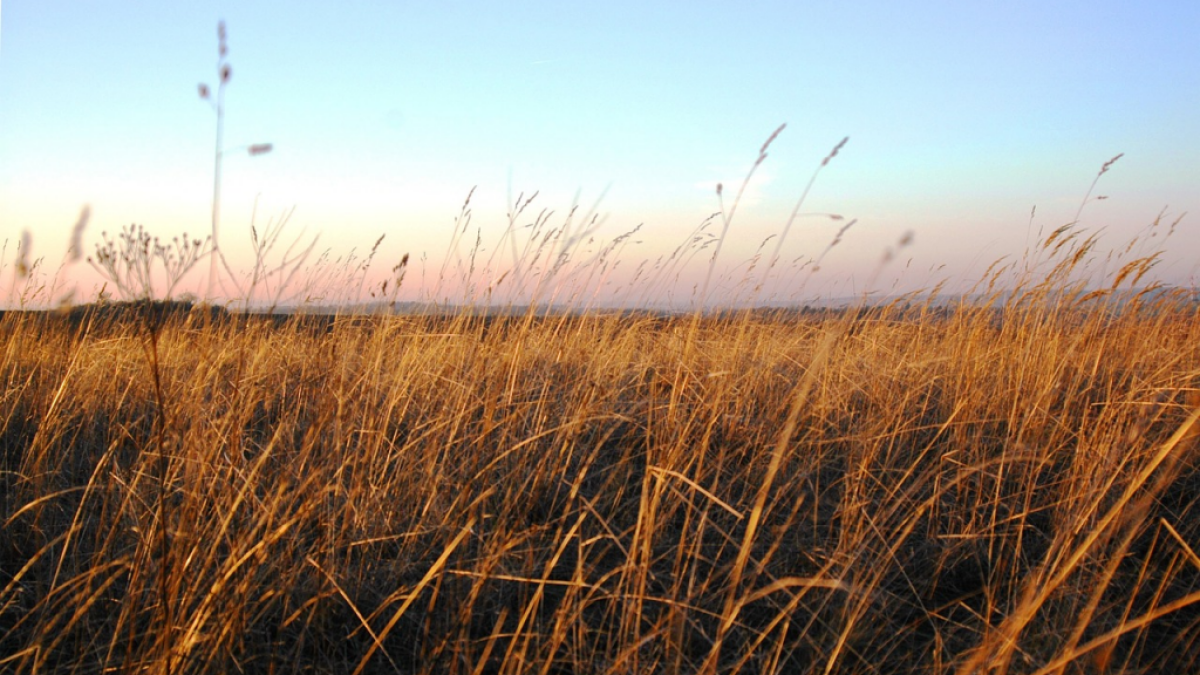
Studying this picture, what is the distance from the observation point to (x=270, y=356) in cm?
304

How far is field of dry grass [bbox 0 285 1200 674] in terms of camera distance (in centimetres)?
133

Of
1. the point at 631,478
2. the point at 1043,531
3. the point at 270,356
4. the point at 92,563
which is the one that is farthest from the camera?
the point at 270,356

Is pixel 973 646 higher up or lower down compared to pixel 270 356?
lower down

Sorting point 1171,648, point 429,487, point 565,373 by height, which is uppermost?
point 565,373

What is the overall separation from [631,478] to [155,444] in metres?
1.67

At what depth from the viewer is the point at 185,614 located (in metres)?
1.36

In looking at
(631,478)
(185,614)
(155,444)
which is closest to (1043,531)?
(631,478)

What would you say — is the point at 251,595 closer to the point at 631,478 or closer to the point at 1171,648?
the point at 631,478

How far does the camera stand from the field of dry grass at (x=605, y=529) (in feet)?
4.35

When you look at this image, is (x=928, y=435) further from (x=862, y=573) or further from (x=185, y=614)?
(x=185, y=614)

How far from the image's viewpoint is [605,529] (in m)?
1.79

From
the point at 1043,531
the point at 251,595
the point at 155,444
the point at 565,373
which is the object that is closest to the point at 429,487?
the point at 251,595

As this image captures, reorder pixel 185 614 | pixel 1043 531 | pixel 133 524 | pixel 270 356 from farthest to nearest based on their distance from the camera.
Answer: pixel 270 356 < pixel 1043 531 < pixel 133 524 < pixel 185 614

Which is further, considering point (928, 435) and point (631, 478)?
point (928, 435)
